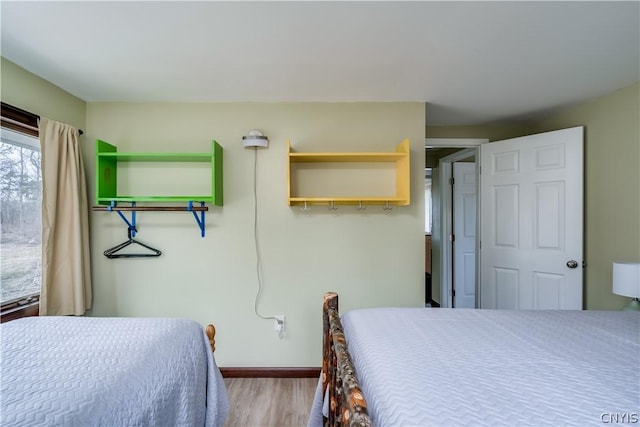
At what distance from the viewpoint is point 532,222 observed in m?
2.56

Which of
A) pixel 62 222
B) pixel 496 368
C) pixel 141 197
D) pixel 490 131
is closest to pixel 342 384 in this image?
pixel 496 368

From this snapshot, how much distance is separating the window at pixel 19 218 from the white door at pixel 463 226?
13.3 ft

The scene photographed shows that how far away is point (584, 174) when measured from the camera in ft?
7.92

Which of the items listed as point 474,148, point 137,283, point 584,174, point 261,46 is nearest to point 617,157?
point 584,174

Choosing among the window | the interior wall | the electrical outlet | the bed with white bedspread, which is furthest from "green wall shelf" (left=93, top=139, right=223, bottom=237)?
the bed with white bedspread

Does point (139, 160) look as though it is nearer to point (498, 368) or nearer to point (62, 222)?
point (62, 222)

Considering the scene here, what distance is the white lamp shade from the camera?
1.80 m

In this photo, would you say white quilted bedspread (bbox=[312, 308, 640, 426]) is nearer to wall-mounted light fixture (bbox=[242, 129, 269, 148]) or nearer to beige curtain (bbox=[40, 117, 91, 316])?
wall-mounted light fixture (bbox=[242, 129, 269, 148])

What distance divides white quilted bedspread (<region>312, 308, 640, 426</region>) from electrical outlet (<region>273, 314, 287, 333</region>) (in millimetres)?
1125

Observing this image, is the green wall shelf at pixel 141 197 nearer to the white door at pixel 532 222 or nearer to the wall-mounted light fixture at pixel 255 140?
the wall-mounted light fixture at pixel 255 140

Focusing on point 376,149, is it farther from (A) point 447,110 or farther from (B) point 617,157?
(B) point 617,157

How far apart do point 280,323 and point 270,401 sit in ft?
1.76

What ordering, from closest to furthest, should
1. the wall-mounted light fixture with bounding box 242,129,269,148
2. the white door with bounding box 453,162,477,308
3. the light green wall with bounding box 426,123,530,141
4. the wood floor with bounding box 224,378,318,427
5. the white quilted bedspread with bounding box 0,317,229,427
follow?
the white quilted bedspread with bounding box 0,317,229,427 < the wood floor with bounding box 224,378,318,427 < the wall-mounted light fixture with bounding box 242,129,269,148 < the light green wall with bounding box 426,123,530,141 < the white door with bounding box 453,162,477,308

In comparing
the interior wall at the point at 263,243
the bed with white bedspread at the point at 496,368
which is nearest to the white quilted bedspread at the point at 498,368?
the bed with white bedspread at the point at 496,368
